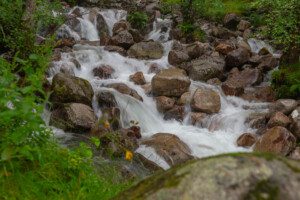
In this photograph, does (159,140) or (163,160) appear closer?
(163,160)

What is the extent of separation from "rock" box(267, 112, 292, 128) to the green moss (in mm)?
10505

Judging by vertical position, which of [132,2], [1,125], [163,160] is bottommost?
[132,2]

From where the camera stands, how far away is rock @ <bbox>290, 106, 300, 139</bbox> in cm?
1202

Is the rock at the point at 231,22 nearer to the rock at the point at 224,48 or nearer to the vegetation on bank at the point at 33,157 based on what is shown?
the rock at the point at 224,48

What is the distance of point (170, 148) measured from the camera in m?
10.4

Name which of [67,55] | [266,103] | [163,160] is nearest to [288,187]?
[163,160]

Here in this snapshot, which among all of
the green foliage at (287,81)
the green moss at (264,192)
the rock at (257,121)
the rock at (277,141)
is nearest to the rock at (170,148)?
the rock at (277,141)

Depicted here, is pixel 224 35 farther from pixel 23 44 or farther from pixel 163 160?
pixel 163 160

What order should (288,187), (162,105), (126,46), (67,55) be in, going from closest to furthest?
(288,187)
(162,105)
(67,55)
(126,46)

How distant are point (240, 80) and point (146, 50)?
4.50 metres

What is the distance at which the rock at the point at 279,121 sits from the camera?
40.8 feet

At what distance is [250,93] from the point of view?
1582cm

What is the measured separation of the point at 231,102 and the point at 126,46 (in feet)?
20.7

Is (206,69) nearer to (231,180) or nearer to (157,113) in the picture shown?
(157,113)
